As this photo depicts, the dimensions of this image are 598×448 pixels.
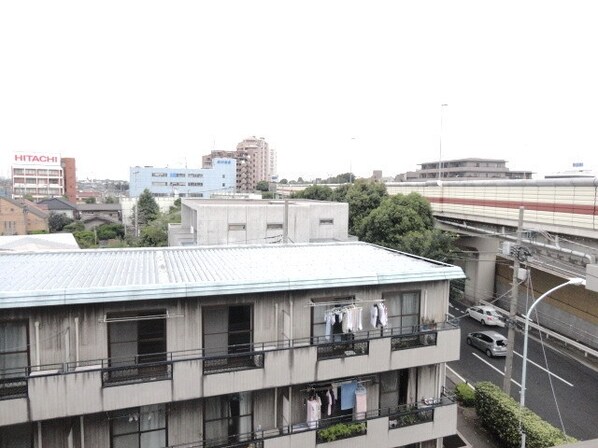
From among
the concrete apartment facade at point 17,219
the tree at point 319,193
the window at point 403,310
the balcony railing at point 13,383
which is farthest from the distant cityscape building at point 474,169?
the balcony railing at point 13,383

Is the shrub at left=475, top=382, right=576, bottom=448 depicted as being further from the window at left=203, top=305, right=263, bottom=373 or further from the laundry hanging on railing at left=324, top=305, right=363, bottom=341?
the window at left=203, top=305, right=263, bottom=373

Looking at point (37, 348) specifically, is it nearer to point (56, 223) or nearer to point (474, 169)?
point (56, 223)

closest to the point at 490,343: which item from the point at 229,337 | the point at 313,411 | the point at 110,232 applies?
the point at 313,411

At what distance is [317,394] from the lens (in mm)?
13328

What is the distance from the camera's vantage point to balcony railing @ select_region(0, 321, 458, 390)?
10.5 meters

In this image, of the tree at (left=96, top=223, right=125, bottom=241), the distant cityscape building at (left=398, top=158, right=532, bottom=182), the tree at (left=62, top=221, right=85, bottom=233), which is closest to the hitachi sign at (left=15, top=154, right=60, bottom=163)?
the tree at (left=62, top=221, right=85, bottom=233)

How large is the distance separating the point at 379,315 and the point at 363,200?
30.4m

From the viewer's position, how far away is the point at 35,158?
113m

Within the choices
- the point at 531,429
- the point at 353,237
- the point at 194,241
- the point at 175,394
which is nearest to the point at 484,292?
the point at 353,237

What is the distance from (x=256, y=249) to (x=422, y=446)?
32.4 feet

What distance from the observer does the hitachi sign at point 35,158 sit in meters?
111

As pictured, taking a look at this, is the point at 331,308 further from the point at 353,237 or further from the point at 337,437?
the point at 353,237

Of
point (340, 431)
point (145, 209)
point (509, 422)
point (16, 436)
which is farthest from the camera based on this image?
point (145, 209)

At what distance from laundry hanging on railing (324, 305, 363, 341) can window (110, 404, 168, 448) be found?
17.7 feet
